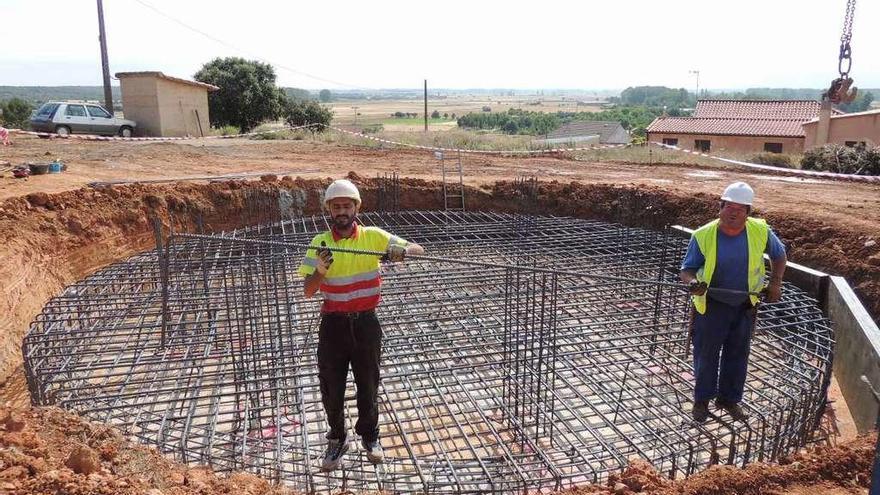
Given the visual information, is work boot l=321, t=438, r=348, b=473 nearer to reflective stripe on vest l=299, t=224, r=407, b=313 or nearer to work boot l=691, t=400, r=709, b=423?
reflective stripe on vest l=299, t=224, r=407, b=313

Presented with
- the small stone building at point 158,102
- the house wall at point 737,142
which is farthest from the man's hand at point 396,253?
the house wall at point 737,142

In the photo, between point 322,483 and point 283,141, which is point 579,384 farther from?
point 283,141

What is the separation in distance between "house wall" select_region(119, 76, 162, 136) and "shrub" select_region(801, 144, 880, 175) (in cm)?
1673

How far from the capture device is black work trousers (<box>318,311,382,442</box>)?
3156 millimetres

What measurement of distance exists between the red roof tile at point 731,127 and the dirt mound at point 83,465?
25553mm

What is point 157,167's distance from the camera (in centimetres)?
1123

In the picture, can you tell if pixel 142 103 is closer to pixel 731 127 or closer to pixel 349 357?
pixel 349 357

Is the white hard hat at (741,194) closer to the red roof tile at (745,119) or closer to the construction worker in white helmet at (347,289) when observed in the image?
the construction worker in white helmet at (347,289)

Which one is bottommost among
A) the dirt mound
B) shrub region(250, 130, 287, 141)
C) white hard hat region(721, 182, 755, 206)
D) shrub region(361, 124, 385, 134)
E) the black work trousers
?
the dirt mound

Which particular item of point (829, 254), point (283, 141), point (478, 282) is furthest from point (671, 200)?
point (283, 141)

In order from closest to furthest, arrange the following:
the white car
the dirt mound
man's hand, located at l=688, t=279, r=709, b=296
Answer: the dirt mound < man's hand, located at l=688, t=279, r=709, b=296 < the white car

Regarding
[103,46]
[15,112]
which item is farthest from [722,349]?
[15,112]

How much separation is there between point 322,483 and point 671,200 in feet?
25.1

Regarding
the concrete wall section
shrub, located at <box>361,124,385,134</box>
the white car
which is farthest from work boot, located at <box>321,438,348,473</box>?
shrub, located at <box>361,124,385,134</box>
